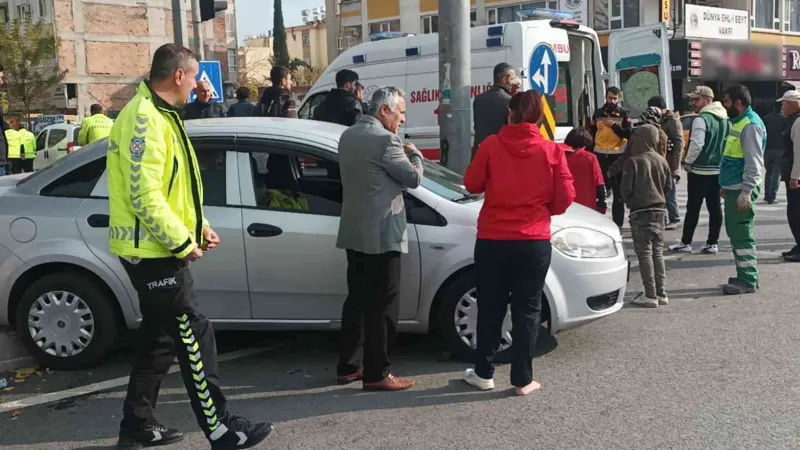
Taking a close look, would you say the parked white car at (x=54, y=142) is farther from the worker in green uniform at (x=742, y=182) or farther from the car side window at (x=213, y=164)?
the worker in green uniform at (x=742, y=182)

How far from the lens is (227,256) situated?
5.56m

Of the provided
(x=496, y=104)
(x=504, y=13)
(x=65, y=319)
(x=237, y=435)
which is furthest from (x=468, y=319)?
(x=504, y=13)

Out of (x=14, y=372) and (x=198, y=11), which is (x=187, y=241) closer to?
(x=14, y=372)

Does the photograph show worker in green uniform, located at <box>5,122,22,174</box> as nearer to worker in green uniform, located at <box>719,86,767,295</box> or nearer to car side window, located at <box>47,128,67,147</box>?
car side window, located at <box>47,128,67,147</box>

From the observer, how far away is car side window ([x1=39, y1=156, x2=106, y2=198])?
18.7 feet

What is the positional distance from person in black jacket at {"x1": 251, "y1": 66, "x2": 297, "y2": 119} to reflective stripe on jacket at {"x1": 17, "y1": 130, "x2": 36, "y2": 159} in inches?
411

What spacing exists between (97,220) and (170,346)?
1.74 metres

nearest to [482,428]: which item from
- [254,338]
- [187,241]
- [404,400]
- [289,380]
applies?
[404,400]

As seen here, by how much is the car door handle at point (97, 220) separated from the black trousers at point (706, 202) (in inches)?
253

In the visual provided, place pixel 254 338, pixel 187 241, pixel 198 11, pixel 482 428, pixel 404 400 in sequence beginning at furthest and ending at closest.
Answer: pixel 198 11 < pixel 254 338 < pixel 404 400 < pixel 482 428 < pixel 187 241

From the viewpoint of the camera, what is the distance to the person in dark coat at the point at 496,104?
27.1ft

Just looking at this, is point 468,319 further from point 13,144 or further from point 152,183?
point 13,144

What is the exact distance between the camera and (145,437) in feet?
14.0

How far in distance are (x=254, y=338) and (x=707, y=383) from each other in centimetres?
334
